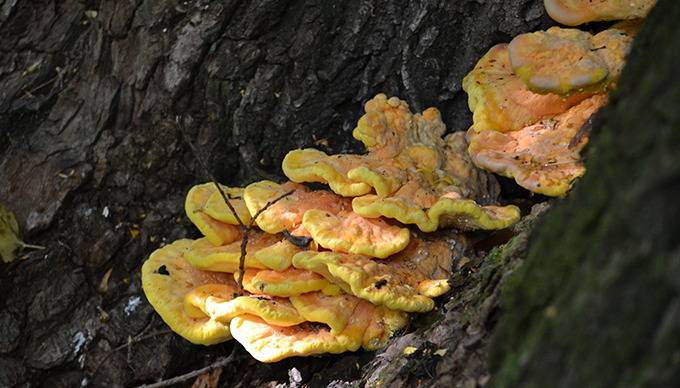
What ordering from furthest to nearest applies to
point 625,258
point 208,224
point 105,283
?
point 105,283
point 208,224
point 625,258

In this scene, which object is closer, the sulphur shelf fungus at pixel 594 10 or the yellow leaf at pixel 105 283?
the sulphur shelf fungus at pixel 594 10

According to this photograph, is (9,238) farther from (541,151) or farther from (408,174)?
(541,151)

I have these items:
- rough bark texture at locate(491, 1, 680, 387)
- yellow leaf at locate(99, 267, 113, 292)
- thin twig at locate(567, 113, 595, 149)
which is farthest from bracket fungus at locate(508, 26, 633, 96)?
yellow leaf at locate(99, 267, 113, 292)

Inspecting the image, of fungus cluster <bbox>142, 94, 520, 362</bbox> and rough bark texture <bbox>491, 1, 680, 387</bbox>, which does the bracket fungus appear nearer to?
fungus cluster <bbox>142, 94, 520, 362</bbox>

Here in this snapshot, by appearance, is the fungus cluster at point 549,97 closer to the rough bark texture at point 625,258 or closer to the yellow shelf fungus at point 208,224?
the rough bark texture at point 625,258

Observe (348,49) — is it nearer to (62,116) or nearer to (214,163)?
(214,163)

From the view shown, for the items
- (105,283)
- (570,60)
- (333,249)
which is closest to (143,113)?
(105,283)

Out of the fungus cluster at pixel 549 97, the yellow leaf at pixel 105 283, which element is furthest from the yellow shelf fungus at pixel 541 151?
the yellow leaf at pixel 105 283
